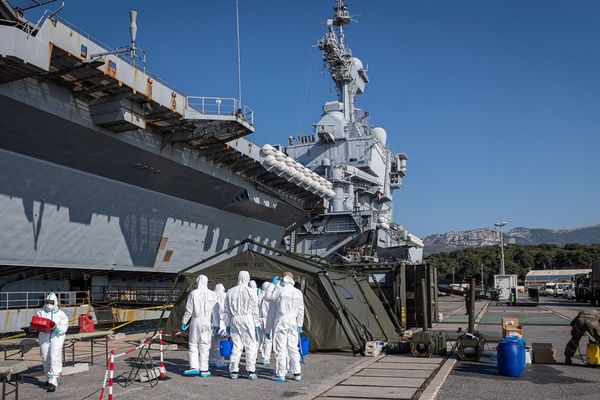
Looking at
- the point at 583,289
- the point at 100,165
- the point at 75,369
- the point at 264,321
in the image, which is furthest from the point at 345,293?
the point at 583,289

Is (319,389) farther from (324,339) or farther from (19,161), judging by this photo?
(19,161)

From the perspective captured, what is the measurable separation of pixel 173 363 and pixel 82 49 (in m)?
9.65

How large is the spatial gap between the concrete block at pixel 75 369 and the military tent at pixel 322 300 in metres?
3.45

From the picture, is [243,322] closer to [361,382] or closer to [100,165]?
[361,382]

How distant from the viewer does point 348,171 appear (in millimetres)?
49531

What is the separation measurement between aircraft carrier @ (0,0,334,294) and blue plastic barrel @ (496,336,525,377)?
12604 mm

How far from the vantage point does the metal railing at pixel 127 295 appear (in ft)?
79.8

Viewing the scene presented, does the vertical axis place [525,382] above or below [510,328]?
below

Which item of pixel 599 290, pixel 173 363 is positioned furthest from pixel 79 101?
pixel 599 290

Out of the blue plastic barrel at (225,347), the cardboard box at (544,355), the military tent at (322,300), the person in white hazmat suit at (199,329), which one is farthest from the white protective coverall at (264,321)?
the cardboard box at (544,355)

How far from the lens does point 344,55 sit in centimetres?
5641

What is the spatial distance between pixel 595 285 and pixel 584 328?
34.6m

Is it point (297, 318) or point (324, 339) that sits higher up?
point (297, 318)

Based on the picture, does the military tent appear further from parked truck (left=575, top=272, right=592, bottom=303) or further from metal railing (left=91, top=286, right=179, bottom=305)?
parked truck (left=575, top=272, right=592, bottom=303)
